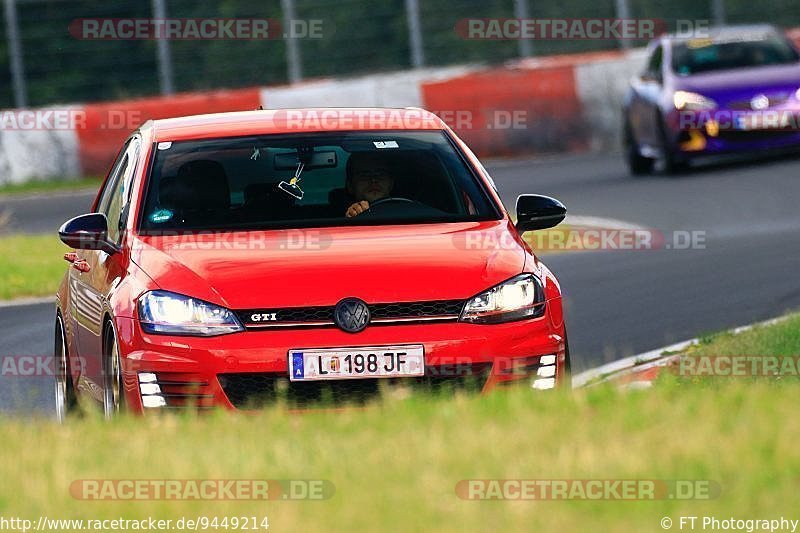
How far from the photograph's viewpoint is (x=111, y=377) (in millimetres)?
8539

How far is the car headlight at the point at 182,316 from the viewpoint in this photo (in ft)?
26.8

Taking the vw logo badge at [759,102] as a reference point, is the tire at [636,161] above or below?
below

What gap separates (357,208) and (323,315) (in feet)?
4.71

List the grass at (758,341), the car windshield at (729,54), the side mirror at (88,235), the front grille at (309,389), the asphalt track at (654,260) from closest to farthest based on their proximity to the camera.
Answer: the front grille at (309,389) < the side mirror at (88,235) < the grass at (758,341) < the asphalt track at (654,260) < the car windshield at (729,54)

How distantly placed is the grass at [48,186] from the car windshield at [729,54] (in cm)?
784

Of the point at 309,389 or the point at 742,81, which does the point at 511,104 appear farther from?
the point at 309,389

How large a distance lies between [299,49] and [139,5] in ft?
10.4

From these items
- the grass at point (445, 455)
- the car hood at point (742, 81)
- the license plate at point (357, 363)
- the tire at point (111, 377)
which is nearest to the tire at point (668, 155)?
the car hood at point (742, 81)

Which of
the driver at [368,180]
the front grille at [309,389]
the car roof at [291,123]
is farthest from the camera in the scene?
the car roof at [291,123]

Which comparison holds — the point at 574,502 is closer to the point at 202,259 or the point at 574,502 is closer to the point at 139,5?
the point at 202,259

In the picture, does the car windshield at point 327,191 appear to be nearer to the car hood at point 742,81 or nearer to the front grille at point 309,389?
the front grille at point 309,389

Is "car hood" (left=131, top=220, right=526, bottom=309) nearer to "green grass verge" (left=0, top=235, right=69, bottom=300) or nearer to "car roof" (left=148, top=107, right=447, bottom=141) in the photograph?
"car roof" (left=148, top=107, right=447, bottom=141)

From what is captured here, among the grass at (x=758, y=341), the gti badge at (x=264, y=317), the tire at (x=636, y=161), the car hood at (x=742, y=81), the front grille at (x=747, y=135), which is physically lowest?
the tire at (x=636, y=161)

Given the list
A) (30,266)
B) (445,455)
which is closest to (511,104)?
(30,266)
